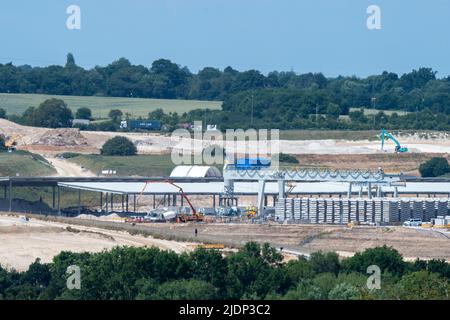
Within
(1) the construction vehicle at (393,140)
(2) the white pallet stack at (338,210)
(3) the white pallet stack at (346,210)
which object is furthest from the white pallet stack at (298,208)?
(1) the construction vehicle at (393,140)

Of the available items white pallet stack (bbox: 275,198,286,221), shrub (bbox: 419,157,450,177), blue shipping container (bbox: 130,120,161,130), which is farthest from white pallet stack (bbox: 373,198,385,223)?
blue shipping container (bbox: 130,120,161,130)

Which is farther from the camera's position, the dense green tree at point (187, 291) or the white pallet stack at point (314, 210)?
the white pallet stack at point (314, 210)

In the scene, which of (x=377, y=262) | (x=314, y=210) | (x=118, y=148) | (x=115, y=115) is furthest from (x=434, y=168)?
(x=377, y=262)

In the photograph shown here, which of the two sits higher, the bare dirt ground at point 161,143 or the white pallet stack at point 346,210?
the bare dirt ground at point 161,143

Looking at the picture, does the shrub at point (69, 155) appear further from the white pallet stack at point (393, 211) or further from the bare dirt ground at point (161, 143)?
the white pallet stack at point (393, 211)

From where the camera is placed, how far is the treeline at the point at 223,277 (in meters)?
45.7

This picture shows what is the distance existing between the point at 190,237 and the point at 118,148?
52685mm

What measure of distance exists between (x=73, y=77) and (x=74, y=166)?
75590 mm

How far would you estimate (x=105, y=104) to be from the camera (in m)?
170

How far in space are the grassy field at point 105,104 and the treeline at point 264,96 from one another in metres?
5.69

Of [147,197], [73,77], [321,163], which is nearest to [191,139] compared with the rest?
[321,163]

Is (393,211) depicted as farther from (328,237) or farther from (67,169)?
(67,169)

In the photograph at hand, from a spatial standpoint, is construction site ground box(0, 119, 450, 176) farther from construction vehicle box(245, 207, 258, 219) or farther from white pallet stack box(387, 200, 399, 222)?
white pallet stack box(387, 200, 399, 222)

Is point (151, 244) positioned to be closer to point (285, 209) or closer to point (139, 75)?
point (285, 209)
